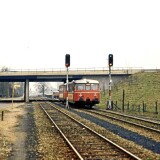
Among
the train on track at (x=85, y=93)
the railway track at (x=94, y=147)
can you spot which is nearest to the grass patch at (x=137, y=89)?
the train on track at (x=85, y=93)

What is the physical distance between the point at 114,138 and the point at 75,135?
6.56ft

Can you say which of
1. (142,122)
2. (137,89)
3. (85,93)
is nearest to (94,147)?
(142,122)

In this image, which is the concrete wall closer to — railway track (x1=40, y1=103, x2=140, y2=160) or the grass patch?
the grass patch

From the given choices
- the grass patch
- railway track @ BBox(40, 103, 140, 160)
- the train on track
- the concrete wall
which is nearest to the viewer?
railway track @ BBox(40, 103, 140, 160)

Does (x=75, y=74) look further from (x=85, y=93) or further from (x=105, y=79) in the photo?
(x=85, y=93)

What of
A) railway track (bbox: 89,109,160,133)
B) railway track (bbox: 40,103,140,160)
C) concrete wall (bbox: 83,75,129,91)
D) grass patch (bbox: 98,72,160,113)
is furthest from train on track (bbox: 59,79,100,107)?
concrete wall (bbox: 83,75,129,91)

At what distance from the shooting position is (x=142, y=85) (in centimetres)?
6209

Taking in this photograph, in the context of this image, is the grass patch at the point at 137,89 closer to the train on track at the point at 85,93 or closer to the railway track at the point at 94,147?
the train on track at the point at 85,93

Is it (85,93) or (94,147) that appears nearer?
(94,147)

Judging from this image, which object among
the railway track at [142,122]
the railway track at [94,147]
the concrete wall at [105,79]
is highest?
the concrete wall at [105,79]

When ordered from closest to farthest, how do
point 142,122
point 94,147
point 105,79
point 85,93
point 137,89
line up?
point 94,147 → point 142,122 → point 85,93 → point 137,89 → point 105,79

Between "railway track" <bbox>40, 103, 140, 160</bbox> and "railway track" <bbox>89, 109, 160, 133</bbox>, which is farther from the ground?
"railway track" <bbox>89, 109, 160, 133</bbox>

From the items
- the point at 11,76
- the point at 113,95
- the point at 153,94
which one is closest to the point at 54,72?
the point at 11,76

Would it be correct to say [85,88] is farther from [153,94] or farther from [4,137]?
[4,137]
